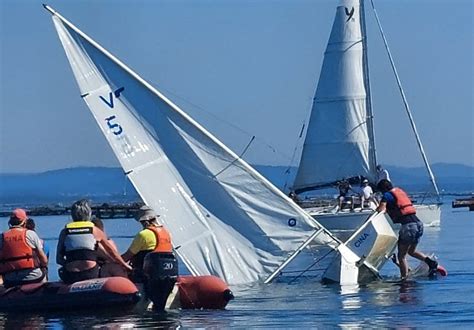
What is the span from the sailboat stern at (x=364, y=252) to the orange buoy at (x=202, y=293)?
3.72 meters

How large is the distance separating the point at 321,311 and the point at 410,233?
4.47 m

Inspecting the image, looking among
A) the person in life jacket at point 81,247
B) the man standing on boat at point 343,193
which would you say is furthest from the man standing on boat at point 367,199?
the person in life jacket at point 81,247

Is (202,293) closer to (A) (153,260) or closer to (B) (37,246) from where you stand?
(A) (153,260)

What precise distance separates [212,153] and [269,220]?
1433mm

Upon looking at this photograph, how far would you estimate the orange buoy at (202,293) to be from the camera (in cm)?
1828

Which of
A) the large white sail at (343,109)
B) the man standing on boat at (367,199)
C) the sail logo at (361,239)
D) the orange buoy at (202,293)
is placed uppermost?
the large white sail at (343,109)

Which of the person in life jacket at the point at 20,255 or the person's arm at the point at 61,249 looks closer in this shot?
the person's arm at the point at 61,249

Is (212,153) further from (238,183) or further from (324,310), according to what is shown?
(324,310)

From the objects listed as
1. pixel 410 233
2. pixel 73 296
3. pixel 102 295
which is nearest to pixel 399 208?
pixel 410 233

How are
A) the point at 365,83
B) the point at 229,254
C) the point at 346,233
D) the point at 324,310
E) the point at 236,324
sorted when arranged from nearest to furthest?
the point at 236,324 → the point at 324,310 → the point at 229,254 → the point at 346,233 → the point at 365,83

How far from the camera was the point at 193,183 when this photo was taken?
70.5 ft

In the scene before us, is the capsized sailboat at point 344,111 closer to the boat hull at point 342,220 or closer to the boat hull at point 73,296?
the boat hull at point 342,220

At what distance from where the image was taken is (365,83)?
42625mm

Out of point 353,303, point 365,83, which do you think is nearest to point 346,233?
point 365,83
